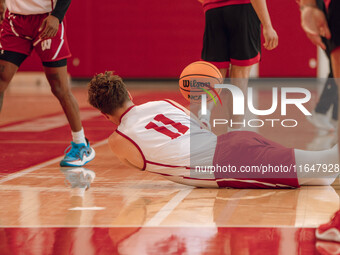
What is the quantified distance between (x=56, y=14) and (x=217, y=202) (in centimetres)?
188

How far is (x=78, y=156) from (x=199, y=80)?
3.40 feet

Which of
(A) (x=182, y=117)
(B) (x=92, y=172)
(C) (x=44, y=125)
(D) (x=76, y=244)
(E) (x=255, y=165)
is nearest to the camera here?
(D) (x=76, y=244)

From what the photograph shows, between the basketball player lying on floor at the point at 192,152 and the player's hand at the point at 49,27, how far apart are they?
0.74 metres

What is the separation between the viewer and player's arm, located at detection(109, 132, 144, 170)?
11.6 feet

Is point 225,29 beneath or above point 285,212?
above

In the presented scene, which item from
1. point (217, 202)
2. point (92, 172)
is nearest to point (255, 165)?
point (217, 202)

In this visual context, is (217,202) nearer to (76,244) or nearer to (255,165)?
(255,165)

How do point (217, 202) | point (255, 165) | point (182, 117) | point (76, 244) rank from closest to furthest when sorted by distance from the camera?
1. point (76, 244)
2. point (217, 202)
3. point (255, 165)
4. point (182, 117)

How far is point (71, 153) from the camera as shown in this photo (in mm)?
4480

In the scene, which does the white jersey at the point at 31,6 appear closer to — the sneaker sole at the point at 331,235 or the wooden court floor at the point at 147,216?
the wooden court floor at the point at 147,216

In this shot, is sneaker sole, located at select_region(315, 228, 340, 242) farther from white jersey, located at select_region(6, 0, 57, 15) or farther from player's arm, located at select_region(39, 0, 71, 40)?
white jersey, located at select_region(6, 0, 57, 15)

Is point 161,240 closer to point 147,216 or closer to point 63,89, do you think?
point 147,216

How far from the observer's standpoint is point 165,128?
3613 mm

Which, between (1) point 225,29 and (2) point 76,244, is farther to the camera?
(1) point 225,29
